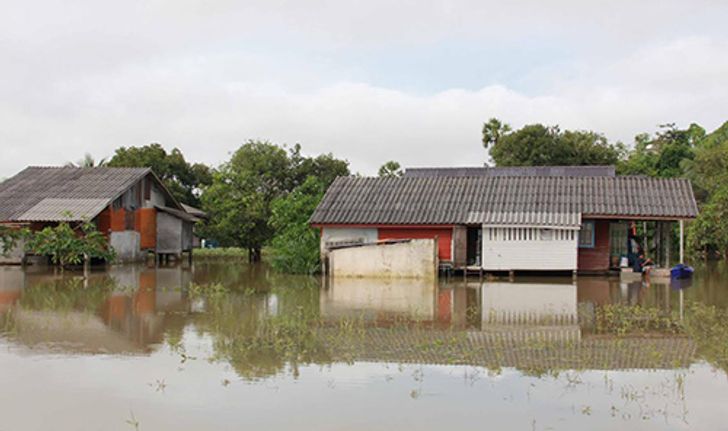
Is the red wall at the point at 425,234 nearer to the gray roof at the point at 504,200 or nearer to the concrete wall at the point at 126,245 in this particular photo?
the gray roof at the point at 504,200

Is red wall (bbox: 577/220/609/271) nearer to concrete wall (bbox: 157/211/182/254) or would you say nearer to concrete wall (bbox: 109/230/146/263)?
concrete wall (bbox: 109/230/146/263)

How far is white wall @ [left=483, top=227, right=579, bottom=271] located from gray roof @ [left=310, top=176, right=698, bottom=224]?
0.44m

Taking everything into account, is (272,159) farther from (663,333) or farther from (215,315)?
(663,333)

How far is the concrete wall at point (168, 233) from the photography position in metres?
31.5

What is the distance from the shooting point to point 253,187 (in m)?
32.4

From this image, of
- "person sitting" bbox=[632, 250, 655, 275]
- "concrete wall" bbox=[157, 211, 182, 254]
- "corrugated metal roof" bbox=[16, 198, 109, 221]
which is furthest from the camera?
"concrete wall" bbox=[157, 211, 182, 254]

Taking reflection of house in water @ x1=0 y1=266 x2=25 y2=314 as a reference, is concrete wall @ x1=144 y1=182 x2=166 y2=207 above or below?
above

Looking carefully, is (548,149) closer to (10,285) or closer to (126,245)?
(126,245)

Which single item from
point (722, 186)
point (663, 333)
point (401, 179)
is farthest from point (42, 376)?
point (722, 186)

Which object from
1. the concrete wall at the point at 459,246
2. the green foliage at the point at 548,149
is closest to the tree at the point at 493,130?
the green foliage at the point at 548,149

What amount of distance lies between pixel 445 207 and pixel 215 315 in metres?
11.7

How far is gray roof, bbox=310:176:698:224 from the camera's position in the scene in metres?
22.4

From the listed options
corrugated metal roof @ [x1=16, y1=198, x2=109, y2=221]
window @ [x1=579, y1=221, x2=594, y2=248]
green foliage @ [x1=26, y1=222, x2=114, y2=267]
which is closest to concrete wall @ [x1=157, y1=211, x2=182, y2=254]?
corrugated metal roof @ [x1=16, y1=198, x2=109, y2=221]

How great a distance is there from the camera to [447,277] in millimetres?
22266
